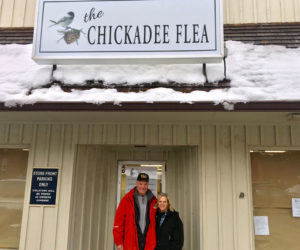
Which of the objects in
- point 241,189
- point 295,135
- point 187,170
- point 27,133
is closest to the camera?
point 241,189

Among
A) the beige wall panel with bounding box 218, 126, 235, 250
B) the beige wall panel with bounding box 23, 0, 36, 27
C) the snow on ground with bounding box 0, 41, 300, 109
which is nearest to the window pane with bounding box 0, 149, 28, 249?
the snow on ground with bounding box 0, 41, 300, 109

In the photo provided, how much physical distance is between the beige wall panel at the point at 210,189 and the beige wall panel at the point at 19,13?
384cm

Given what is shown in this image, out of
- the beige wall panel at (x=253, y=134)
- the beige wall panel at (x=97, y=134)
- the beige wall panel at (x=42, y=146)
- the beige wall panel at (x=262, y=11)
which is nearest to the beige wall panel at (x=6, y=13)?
the beige wall panel at (x=42, y=146)

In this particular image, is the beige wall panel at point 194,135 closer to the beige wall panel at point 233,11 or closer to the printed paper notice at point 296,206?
the printed paper notice at point 296,206

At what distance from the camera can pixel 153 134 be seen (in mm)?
4371

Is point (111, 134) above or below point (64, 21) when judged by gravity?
below

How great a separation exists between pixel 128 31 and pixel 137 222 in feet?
9.08

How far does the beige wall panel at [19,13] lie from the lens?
5277mm

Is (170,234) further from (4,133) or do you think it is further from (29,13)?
(29,13)

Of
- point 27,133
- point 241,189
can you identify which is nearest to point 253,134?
point 241,189

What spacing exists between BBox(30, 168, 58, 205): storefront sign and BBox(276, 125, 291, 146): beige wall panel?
10.9ft

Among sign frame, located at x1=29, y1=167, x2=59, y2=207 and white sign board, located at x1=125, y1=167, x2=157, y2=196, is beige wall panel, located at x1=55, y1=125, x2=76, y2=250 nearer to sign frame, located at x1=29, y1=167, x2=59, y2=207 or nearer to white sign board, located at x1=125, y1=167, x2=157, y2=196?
sign frame, located at x1=29, y1=167, x2=59, y2=207

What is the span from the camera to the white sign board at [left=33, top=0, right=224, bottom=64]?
415cm

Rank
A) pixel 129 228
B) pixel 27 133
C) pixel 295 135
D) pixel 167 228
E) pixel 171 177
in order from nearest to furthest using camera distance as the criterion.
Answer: pixel 167 228, pixel 129 228, pixel 295 135, pixel 27 133, pixel 171 177
